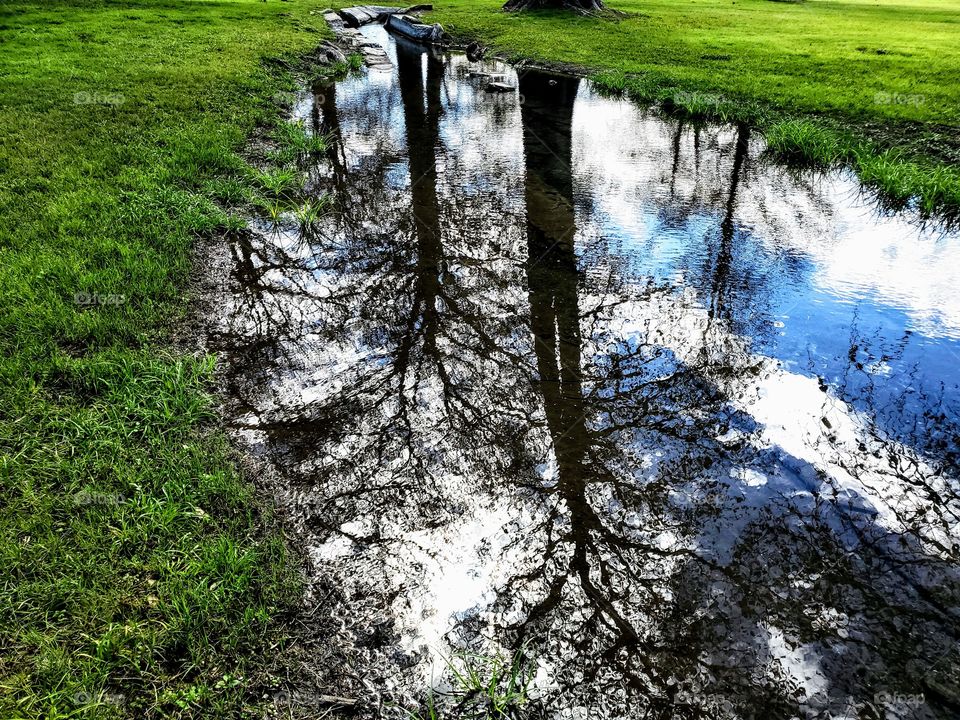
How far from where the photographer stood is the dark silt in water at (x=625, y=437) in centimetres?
275

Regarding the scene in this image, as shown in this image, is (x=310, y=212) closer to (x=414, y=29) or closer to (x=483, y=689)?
(x=483, y=689)

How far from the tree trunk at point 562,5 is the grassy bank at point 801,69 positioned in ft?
1.85

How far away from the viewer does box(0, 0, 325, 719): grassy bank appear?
2553mm

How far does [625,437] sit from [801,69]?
529 inches

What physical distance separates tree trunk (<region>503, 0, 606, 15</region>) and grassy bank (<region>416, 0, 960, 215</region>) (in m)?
0.56

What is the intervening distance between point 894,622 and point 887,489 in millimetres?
1028

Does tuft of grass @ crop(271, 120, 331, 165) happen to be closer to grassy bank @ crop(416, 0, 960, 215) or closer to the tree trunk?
grassy bank @ crop(416, 0, 960, 215)

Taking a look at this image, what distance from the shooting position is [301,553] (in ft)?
10.4

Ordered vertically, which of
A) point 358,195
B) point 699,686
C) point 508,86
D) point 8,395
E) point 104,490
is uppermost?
point 508,86

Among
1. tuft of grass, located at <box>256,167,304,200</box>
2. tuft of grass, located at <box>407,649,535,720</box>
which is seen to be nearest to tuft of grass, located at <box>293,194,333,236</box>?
tuft of grass, located at <box>256,167,304,200</box>

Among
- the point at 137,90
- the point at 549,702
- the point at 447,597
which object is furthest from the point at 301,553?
the point at 137,90

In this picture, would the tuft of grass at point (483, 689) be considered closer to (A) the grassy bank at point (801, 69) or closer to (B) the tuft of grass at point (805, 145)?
(A) the grassy bank at point (801, 69)

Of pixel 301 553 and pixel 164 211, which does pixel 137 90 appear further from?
pixel 301 553

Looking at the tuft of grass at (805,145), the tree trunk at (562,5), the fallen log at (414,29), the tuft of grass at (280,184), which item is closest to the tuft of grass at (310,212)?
the tuft of grass at (280,184)
